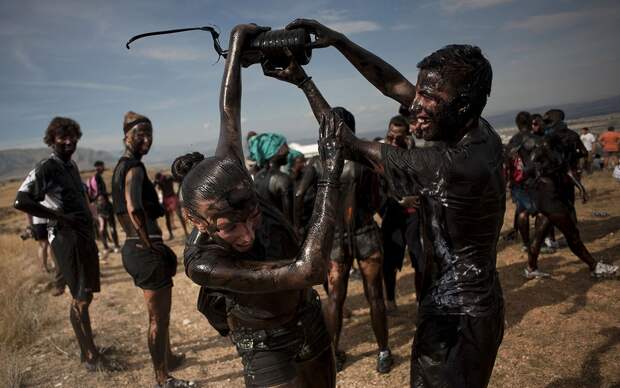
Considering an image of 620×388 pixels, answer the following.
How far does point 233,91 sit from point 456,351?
173 cm

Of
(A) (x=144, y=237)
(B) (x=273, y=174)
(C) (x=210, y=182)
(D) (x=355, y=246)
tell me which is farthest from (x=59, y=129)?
(C) (x=210, y=182)

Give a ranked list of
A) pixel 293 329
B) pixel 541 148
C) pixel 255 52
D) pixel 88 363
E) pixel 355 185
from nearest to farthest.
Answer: pixel 293 329, pixel 255 52, pixel 355 185, pixel 88 363, pixel 541 148

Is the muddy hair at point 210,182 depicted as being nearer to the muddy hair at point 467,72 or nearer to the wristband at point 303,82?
the wristband at point 303,82

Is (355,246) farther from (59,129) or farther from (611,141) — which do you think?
(611,141)

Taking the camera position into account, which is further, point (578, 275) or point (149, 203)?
point (578, 275)

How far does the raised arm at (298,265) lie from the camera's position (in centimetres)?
162

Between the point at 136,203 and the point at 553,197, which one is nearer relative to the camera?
the point at 136,203

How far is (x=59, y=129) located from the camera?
425cm

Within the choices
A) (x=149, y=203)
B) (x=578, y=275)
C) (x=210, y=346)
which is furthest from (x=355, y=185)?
(x=578, y=275)

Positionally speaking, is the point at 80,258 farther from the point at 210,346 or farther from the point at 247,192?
the point at 247,192

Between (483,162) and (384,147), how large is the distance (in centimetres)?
40

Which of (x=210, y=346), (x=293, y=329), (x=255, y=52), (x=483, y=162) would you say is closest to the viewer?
(x=483, y=162)

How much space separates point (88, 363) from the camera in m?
4.43

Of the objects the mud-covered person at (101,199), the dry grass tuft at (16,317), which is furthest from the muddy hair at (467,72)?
the mud-covered person at (101,199)
